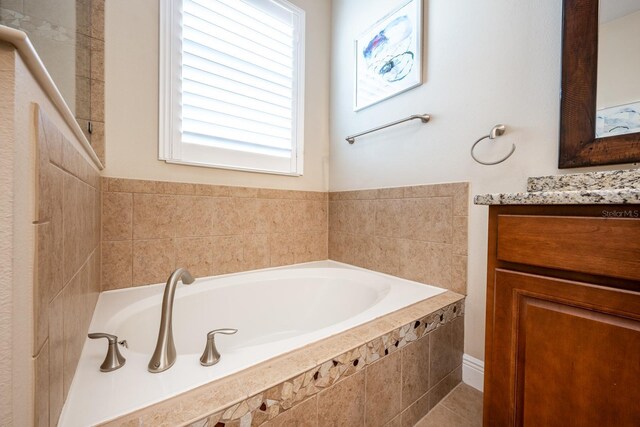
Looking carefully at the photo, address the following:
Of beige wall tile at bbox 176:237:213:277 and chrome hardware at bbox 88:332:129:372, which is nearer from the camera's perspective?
chrome hardware at bbox 88:332:129:372

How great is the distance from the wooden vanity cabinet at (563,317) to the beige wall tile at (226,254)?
4.33 feet

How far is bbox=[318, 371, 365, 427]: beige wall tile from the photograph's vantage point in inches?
26.6

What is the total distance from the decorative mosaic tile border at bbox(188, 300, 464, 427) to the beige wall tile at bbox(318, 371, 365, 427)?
21 millimetres

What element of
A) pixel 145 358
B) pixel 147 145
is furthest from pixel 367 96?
pixel 145 358

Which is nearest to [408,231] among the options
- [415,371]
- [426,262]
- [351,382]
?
[426,262]

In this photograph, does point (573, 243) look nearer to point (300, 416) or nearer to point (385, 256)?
point (300, 416)

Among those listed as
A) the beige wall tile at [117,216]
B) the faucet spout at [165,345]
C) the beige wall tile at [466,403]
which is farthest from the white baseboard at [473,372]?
the beige wall tile at [117,216]

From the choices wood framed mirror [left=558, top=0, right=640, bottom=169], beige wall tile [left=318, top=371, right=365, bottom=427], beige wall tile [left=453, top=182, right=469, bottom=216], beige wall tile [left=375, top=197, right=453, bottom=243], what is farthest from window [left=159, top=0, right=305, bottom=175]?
wood framed mirror [left=558, top=0, right=640, bottom=169]

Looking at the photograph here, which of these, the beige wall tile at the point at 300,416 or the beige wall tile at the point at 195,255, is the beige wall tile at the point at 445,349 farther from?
the beige wall tile at the point at 195,255

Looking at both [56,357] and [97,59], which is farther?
[97,59]

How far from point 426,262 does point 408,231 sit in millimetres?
202

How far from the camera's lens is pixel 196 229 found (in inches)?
57.1

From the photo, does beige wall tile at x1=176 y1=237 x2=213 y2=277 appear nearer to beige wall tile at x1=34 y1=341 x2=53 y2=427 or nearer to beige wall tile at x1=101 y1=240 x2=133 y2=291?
beige wall tile at x1=101 y1=240 x2=133 y2=291

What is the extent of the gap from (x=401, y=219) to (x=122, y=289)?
1.55 m
